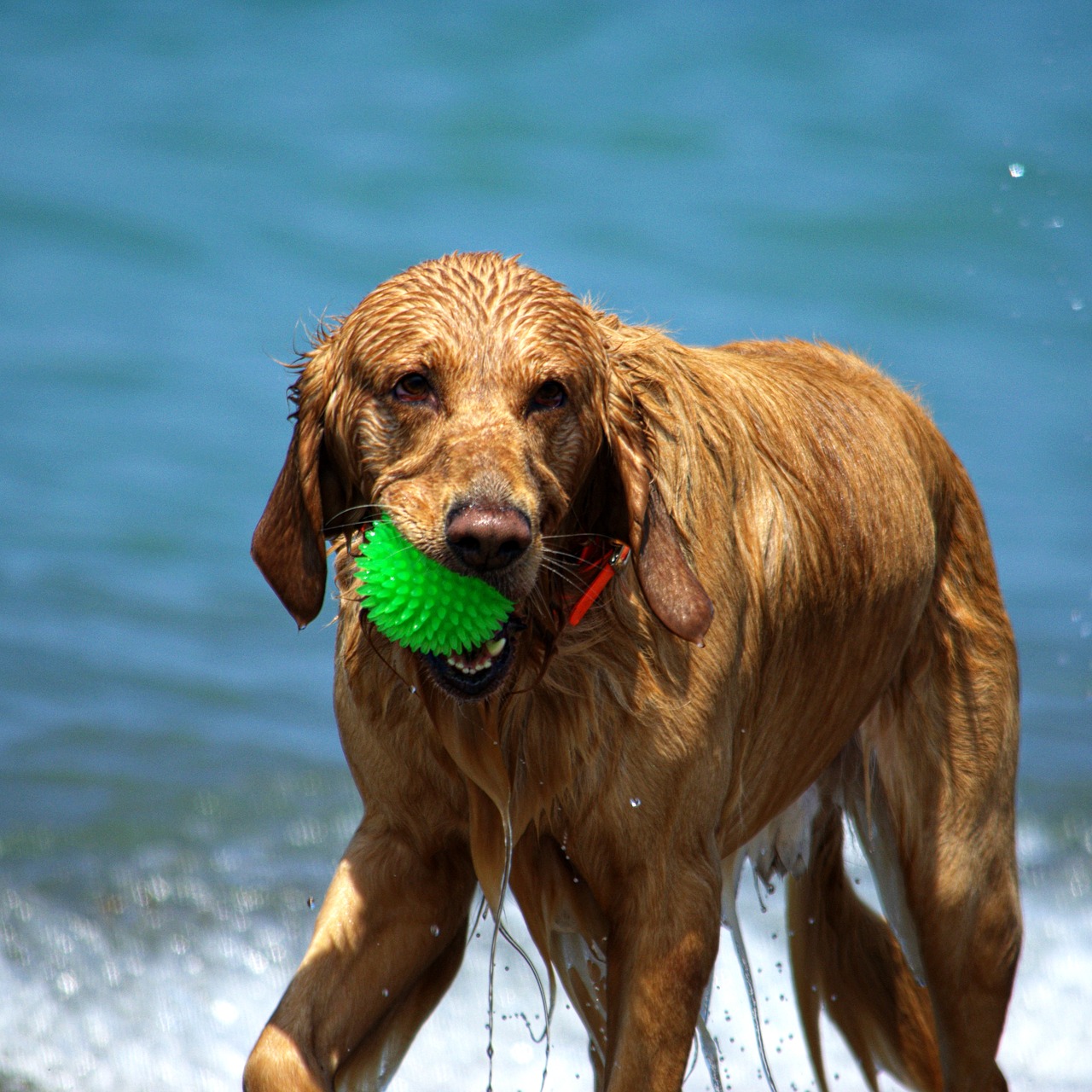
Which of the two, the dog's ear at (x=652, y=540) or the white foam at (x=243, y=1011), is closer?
the dog's ear at (x=652, y=540)

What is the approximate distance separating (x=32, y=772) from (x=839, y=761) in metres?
4.63

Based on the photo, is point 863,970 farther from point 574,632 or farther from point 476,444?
point 476,444

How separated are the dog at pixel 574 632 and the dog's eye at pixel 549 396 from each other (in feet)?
0.04

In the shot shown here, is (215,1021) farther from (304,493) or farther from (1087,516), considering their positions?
(1087,516)

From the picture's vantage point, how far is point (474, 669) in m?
3.07

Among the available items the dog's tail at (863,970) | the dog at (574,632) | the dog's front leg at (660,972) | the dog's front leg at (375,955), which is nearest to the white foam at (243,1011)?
the dog's tail at (863,970)

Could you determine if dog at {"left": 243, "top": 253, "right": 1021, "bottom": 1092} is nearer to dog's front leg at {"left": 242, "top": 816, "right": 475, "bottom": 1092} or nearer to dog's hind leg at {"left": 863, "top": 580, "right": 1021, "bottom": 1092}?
dog's front leg at {"left": 242, "top": 816, "right": 475, "bottom": 1092}

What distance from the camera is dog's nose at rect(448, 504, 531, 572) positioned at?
9.11 ft

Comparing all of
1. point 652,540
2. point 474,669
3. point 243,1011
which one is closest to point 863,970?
point 652,540

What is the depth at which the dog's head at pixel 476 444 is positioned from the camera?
9.57 feet

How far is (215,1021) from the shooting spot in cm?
577

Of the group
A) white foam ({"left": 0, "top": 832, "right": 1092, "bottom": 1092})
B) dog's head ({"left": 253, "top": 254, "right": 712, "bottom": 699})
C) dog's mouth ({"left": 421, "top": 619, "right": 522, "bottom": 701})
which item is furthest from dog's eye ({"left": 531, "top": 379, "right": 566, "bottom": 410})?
white foam ({"left": 0, "top": 832, "right": 1092, "bottom": 1092})

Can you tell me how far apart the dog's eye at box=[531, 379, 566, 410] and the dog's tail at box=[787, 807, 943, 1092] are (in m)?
2.11

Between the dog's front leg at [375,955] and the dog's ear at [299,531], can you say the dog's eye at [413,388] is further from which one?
the dog's front leg at [375,955]
